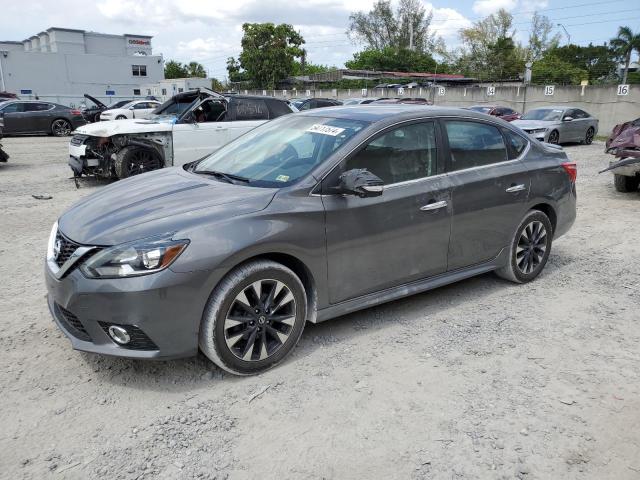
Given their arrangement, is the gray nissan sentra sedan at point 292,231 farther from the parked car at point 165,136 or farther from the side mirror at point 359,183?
the parked car at point 165,136

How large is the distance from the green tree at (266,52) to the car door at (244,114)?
48.0m

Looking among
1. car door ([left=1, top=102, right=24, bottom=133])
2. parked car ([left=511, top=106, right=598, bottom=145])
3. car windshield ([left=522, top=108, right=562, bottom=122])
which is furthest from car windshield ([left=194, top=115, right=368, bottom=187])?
car door ([left=1, top=102, right=24, bottom=133])

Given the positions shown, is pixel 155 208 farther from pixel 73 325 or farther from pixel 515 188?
pixel 515 188

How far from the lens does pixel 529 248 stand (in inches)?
200

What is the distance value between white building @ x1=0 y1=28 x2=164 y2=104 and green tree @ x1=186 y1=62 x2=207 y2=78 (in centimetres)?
1132

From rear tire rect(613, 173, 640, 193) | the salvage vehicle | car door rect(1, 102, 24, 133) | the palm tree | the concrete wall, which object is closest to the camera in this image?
the salvage vehicle

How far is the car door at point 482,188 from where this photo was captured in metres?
4.38

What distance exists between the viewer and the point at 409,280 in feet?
13.7

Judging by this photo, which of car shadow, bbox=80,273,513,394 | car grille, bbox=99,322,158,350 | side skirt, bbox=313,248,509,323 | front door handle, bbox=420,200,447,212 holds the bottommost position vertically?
car shadow, bbox=80,273,513,394

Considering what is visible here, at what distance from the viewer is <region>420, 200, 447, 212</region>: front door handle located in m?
4.10

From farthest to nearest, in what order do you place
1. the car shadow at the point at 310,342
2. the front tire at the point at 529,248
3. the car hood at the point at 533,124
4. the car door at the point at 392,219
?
the car hood at the point at 533,124 < the front tire at the point at 529,248 < the car door at the point at 392,219 < the car shadow at the point at 310,342

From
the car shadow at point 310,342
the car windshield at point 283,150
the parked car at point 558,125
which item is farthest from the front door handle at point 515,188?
the parked car at point 558,125

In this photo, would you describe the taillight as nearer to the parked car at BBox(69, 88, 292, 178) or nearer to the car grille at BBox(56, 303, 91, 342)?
the car grille at BBox(56, 303, 91, 342)

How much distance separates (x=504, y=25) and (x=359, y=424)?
240ft
